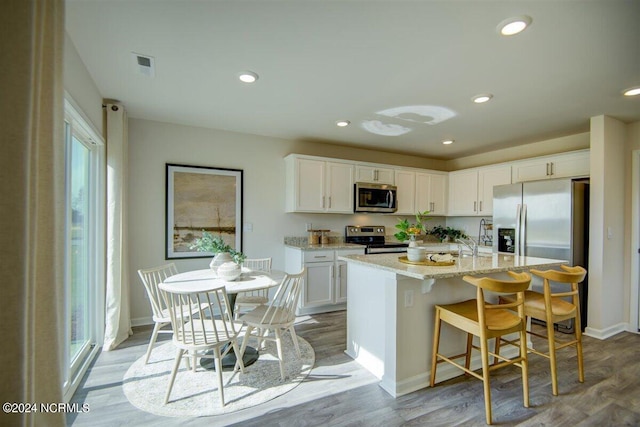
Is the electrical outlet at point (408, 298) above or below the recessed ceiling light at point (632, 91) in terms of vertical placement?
below

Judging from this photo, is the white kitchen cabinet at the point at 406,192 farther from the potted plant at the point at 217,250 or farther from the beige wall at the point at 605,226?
the potted plant at the point at 217,250

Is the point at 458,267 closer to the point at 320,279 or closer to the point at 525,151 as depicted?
the point at 320,279

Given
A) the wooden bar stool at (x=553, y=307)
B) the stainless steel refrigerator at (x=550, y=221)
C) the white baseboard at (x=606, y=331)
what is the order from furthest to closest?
the stainless steel refrigerator at (x=550, y=221) < the white baseboard at (x=606, y=331) < the wooden bar stool at (x=553, y=307)

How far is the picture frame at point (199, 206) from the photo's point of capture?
370 centimetres

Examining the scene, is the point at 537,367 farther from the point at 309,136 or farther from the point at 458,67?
the point at 309,136

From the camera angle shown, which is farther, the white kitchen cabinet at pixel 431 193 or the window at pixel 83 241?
the white kitchen cabinet at pixel 431 193

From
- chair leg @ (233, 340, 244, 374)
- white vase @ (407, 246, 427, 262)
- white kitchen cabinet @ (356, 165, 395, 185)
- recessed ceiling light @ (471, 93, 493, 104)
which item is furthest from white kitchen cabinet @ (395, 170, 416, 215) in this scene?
chair leg @ (233, 340, 244, 374)

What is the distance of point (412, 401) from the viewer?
210 cm

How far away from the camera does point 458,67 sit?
226 cm

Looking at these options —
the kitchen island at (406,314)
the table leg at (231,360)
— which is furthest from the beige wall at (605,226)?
the table leg at (231,360)

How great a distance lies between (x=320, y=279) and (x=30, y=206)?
11.0 ft

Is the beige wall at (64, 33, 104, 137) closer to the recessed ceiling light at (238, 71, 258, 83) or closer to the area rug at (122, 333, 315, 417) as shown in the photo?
the recessed ceiling light at (238, 71, 258, 83)

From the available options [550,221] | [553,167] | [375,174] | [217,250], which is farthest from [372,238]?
[217,250]

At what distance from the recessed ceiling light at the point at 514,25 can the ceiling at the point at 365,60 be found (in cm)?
4
